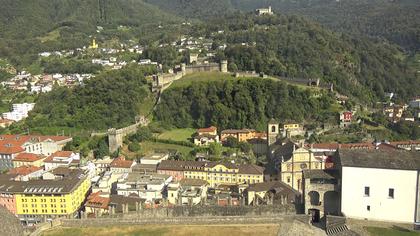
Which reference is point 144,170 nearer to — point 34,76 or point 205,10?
point 34,76

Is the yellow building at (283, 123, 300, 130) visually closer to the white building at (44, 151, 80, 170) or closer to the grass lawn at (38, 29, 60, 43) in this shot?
the white building at (44, 151, 80, 170)

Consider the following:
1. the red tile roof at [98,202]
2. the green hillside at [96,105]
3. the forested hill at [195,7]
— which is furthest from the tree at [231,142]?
the forested hill at [195,7]

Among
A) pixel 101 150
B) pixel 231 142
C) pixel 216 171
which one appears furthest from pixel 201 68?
pixel 216 171

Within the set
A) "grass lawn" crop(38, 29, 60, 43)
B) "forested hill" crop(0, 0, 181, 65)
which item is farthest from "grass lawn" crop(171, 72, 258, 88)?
"grass lawn" crop(38, 29, 60, 43)

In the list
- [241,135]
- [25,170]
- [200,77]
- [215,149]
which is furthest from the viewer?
[200,77]

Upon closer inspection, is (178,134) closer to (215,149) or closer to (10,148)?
(215,149)

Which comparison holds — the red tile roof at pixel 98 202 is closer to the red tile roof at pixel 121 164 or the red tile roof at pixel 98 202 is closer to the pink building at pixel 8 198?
the pink building at pixel 8 198
